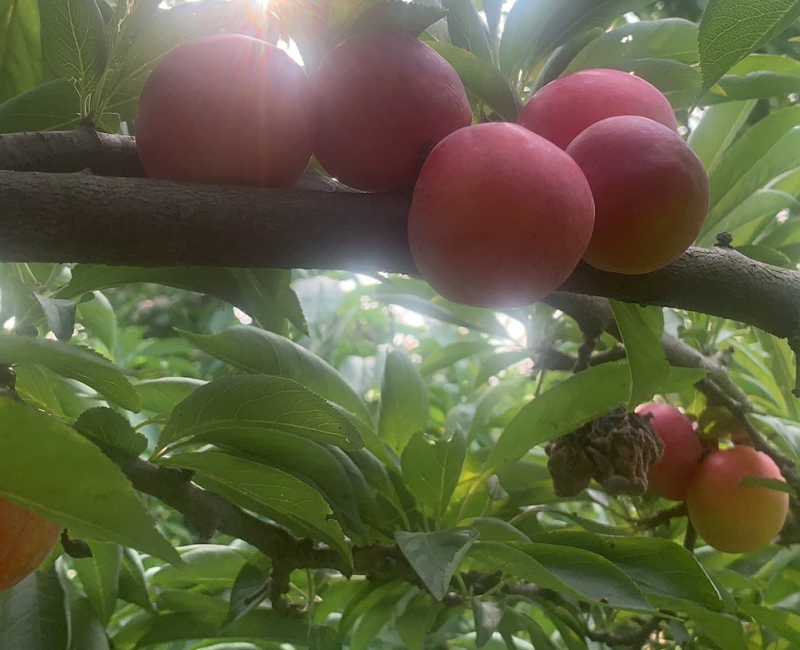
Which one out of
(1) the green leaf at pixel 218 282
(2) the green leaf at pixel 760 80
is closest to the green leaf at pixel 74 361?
(1) the green leaf at pixel 218 282

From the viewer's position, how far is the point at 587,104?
41 centimetres

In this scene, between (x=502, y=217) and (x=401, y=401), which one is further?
(x=401, y=401)

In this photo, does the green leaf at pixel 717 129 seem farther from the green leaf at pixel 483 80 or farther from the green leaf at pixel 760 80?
the green leaf at pixel 483 80

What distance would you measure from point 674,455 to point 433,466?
1.08 feet

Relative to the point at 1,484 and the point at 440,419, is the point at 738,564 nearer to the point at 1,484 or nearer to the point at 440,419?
the point at 440,419

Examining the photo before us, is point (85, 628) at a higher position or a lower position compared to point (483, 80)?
lower

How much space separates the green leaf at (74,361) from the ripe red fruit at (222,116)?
107 millimetres

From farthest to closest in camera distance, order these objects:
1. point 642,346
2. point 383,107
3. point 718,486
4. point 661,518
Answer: point 661,518 → point 718,486 → point 642,346 → point 383,107

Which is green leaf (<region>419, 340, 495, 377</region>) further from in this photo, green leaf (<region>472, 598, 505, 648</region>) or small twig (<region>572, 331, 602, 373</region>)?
green leaf (<region>472, 598, 505, 648</region>)

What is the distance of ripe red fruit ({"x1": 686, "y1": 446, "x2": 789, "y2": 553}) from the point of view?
0.69 metres

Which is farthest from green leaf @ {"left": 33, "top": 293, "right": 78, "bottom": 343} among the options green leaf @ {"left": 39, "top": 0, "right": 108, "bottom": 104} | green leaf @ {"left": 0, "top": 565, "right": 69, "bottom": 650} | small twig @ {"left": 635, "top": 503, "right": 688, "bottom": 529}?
small twig @ {"left": 635, "top": 503, "right": 688, "bottom": 529}

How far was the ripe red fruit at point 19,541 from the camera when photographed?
0.39 metres

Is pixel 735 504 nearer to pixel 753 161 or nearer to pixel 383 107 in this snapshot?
pixel 753 161

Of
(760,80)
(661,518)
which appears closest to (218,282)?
(760,80)
